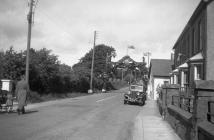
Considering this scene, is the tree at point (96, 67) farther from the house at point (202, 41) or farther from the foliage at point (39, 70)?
the house at point (202, 41)

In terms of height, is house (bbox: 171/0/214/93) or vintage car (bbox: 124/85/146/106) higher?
house (bbox: 171/0/214/93)

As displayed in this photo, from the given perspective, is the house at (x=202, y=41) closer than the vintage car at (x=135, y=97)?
Yes

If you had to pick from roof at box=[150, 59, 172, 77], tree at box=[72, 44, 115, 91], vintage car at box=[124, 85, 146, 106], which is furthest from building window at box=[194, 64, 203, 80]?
tree at box=[72, 44, 115, 91]

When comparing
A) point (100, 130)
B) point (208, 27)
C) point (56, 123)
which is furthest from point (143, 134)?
point (208, 27)

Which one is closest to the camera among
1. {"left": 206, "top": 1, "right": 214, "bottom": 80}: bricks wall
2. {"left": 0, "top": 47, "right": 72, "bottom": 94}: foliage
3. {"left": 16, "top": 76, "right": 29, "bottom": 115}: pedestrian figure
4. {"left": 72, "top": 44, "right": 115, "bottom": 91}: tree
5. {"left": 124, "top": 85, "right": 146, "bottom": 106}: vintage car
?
{"left": 16, "top": 76, "right": 29, "bottom": 115}: pedestrian figure

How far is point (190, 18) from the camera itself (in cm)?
2439

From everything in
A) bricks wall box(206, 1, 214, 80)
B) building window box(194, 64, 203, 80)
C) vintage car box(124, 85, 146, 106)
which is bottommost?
vintage car box(124, 85, 146, 106)

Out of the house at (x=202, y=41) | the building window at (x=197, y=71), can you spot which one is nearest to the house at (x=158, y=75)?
the house at (x=202, y=41)

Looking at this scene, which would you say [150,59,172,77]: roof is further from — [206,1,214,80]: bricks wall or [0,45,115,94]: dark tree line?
[206,1,214,80]: bricks wall

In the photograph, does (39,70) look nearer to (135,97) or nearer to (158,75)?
(135,97)

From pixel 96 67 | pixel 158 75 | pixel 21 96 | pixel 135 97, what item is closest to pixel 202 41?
pixel 135 97

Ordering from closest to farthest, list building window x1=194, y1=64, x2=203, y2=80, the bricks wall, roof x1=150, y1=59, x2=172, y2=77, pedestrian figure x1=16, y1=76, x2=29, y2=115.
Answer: pedestrian figure x1=16, y1=76, x2=29, y2=115 → the bricks wall → building window x1=194, y1=64, x2=203, y2=80 → roof x1=150, y1=59, x2=172, y2=77

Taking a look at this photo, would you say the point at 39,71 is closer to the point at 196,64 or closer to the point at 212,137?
the point at 196,64

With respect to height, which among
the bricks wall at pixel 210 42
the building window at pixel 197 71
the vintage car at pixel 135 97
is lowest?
the vintage car at pixel 135 97
